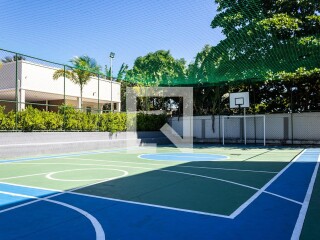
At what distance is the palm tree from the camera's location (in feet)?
51.6

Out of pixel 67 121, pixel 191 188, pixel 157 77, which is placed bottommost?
pixel 191 188

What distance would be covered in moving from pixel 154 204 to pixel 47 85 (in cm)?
1538

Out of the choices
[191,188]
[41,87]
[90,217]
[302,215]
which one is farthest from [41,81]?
[302,215]

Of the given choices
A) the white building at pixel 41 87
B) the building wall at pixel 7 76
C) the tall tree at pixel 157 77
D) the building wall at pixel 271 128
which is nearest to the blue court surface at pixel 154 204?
the white building at pixel 41 87

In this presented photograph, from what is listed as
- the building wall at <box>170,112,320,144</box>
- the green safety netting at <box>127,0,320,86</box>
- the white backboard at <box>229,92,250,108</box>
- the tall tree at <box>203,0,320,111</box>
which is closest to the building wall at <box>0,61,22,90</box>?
the green safety netting at <box>127,0,320,86</box>

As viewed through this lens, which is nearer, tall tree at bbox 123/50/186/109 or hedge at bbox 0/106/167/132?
hedge at bbox 0/106/167/132

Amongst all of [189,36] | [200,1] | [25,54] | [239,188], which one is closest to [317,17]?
[189,36]

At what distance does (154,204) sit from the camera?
166 inches

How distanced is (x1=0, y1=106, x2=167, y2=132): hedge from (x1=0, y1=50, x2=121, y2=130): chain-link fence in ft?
0.47

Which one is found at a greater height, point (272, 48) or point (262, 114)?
point (272, 48)

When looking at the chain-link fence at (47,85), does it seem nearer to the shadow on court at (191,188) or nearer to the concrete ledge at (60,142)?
the concrete ledge at (60,142)

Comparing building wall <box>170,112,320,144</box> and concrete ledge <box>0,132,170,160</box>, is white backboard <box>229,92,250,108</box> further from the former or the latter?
concrete ledge <box>0,132,170,160</box>

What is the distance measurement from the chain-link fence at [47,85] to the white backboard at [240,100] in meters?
7.07

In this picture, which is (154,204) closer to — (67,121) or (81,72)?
(67,121)
